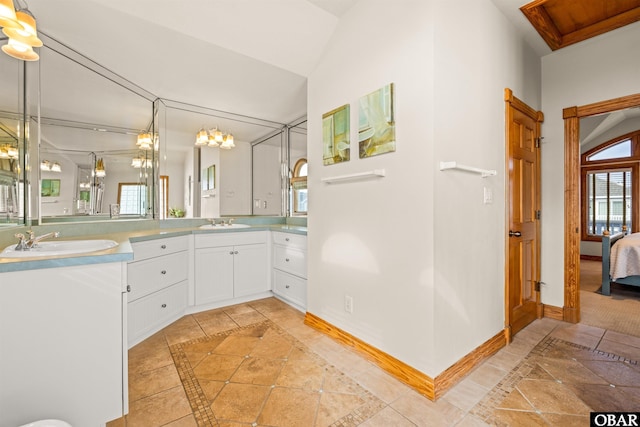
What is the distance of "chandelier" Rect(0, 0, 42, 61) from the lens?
1.27 m

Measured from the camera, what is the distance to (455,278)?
176 cm

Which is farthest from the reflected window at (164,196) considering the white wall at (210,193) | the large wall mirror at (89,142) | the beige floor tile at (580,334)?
the beige floor tile at (580,334)

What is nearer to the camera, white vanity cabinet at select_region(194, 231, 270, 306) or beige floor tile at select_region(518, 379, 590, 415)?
beige floor tile at select_region(518, 379, 590, 415)

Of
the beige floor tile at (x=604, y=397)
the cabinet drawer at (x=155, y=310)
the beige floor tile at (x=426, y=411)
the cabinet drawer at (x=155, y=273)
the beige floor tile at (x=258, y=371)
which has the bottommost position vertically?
the beige floor tile at (x=426, y=411)

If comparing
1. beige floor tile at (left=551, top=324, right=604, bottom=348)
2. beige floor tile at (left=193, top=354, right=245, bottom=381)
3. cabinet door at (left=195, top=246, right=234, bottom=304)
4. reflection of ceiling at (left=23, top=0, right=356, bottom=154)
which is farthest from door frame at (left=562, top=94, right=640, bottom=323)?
cabinet door at (left=195, top=246, right=234, bottom=304)

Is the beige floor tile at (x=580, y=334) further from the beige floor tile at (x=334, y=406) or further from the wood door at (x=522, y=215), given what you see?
the beige floor tile at (x=334, y=406)

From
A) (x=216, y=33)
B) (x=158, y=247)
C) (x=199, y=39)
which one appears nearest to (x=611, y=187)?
(x=216, y=33)

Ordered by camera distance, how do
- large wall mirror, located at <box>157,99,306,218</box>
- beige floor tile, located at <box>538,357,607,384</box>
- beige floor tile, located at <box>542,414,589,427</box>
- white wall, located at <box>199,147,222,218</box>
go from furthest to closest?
1. white wall, located at <box>199,147,222,218</box>
2. large wall mirror, located at <box>157,99,306,218</box>
3. beige floor tile, located at <box>538,357,607,384</box>
4. beige floor tile, located at <box>542,414,589,427</box>

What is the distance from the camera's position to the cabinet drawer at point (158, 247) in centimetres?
224

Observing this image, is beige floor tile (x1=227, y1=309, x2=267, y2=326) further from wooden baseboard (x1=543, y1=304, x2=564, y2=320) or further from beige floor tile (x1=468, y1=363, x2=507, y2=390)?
wooden baseboard (x1=543, y1=304, x2=564, y2=320)

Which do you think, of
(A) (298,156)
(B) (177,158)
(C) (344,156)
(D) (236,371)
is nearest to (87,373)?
(D) (236,371)

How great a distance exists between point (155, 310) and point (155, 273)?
0.31 meters

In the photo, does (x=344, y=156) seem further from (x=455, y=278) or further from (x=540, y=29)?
(x=540, y=29)

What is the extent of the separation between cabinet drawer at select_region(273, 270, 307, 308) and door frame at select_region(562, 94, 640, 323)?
7.79ft
